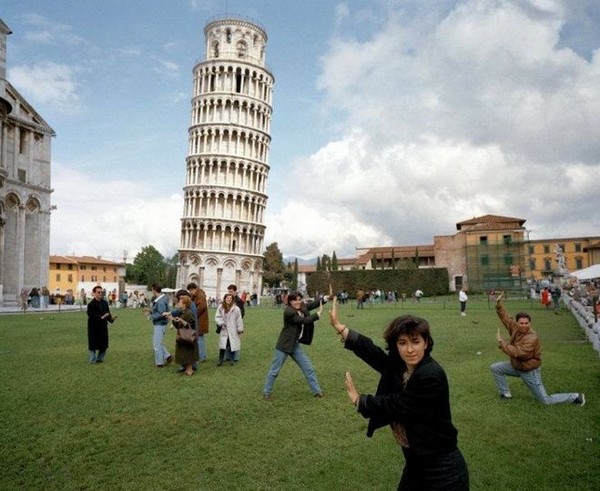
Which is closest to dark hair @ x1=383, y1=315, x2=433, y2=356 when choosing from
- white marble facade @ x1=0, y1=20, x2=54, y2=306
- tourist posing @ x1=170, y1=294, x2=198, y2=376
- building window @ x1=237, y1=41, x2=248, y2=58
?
tourist posing @ x1=170, y1=294, x2=198, y2=376

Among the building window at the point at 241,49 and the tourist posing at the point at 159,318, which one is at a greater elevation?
the building window at the point at 241,49

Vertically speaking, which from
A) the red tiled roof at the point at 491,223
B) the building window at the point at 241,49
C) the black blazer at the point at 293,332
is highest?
the building window at the point at 241,49

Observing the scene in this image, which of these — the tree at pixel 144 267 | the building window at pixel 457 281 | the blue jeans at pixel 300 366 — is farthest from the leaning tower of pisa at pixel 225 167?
the blue jeans at pixel 300 366

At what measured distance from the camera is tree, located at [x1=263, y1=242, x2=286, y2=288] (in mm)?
86500

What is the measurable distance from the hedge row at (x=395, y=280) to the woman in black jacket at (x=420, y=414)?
58678 mm

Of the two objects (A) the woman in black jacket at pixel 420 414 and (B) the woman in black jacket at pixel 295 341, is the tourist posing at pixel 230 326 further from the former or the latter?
(A) the woman in black jacket at pixel 420 414

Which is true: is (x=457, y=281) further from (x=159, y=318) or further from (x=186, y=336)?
(x=186, y=336)

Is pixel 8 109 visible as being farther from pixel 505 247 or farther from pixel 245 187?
pixel 505 247

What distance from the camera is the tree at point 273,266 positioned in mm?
86500

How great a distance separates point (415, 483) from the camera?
3.06m

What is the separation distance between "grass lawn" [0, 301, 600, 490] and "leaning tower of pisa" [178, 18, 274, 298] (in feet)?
186

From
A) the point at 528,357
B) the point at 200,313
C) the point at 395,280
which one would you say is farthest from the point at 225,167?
the point at 528,357

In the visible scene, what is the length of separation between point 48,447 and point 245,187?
211 ft

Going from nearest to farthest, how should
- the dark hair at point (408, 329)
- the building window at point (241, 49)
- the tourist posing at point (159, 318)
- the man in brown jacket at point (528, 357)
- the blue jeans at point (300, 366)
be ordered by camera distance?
the dark hair at point (408, 329), the man in brown jacket at point (528, 357), the blue jeans at point (300, 366), the tourist posing at point (159, 318), the building window at point (241, 49)
